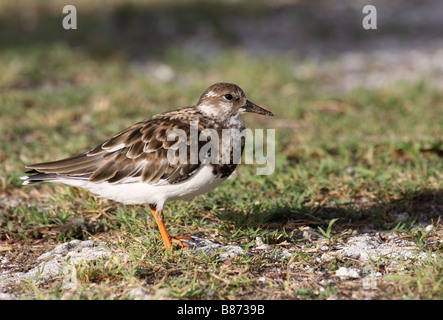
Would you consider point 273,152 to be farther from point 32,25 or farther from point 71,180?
point 32,25

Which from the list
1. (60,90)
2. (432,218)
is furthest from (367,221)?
(60,90)

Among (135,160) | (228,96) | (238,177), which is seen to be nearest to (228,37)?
(238,177)

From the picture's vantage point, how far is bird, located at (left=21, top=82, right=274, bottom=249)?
14.1 feet

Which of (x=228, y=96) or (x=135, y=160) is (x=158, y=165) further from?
(x=228, y=96)

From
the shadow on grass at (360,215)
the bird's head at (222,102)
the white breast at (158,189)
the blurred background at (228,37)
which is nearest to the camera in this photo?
the white breast at (158,189)

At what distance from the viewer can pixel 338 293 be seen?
3762mm

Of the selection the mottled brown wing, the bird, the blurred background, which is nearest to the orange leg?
the bird

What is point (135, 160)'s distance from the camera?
4434 mm

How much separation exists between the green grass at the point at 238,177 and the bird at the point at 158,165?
1.38 feet

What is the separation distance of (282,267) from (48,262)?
1807 mm

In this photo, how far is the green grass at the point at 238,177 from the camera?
3922mm

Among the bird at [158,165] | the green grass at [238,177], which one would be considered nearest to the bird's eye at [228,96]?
the bird at [158,165]

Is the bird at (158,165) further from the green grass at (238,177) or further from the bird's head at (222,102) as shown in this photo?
the green grass at (238,177)

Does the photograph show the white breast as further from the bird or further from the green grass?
the green grass
